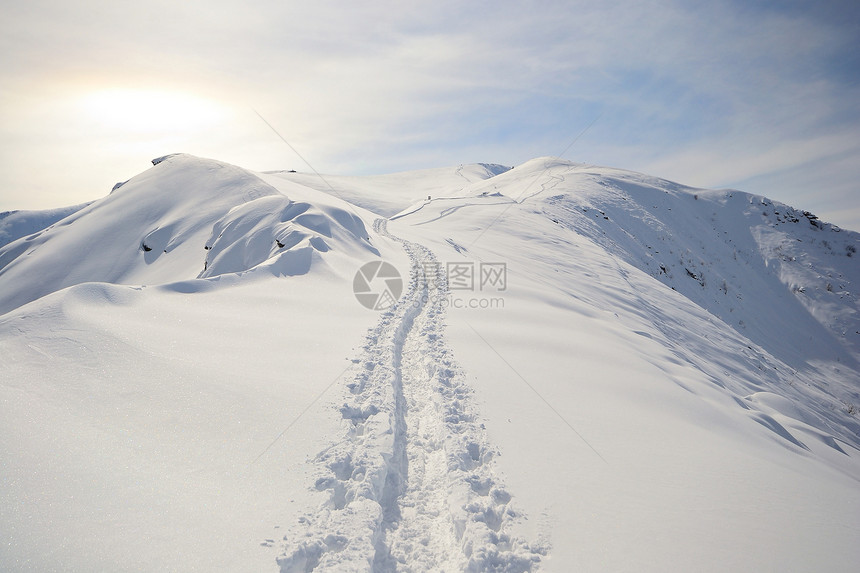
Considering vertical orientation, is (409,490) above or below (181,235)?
below

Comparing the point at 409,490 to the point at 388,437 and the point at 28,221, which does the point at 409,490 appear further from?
the point at 28,221

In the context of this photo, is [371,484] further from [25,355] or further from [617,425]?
[25,355]

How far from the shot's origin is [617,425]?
16.8 ft

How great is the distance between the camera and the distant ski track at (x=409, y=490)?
313cm

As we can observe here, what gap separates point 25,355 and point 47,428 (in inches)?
73.0

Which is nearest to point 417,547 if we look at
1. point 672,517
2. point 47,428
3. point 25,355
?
point 672,517

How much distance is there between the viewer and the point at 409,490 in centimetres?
400

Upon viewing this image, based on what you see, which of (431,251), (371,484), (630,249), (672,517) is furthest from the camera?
(630,249)

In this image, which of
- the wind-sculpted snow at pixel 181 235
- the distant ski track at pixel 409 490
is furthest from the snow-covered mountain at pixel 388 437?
the wind-sculpted snow at pixel 181 235

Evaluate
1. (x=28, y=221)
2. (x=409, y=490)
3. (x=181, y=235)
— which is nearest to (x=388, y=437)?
(x=409, y=490)

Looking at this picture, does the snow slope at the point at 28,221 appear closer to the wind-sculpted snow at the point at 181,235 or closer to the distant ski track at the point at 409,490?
the wind-sculpted snow at the point at 181,235

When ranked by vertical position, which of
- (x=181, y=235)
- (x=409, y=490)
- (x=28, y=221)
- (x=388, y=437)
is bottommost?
(x=409, y=490)

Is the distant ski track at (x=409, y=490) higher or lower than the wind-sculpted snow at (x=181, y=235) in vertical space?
lower

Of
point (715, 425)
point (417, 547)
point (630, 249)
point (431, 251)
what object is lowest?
point (417, 547)
